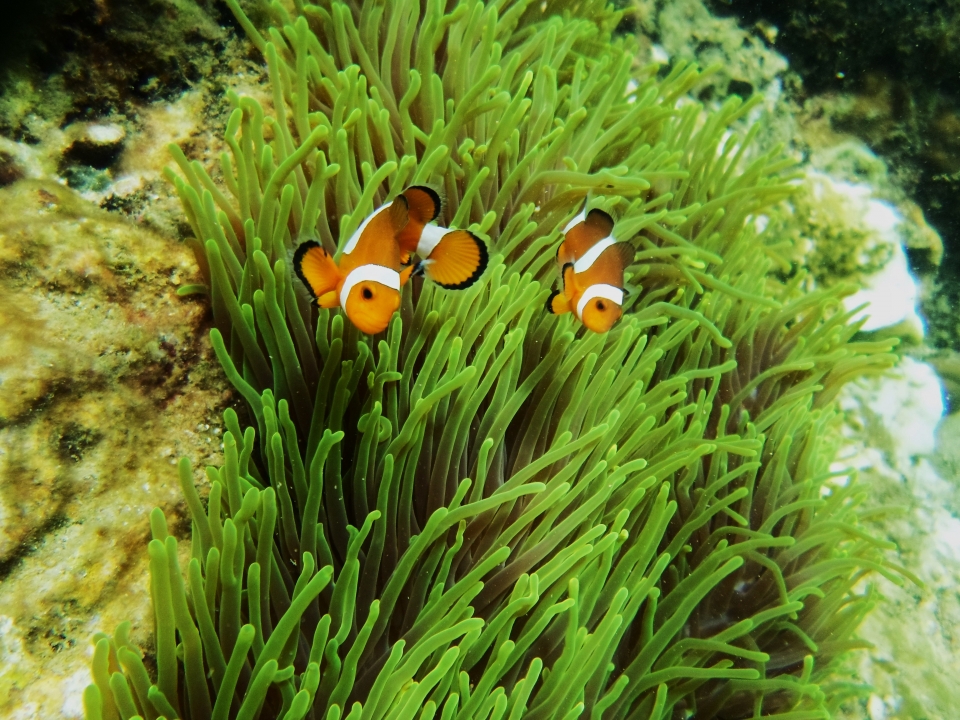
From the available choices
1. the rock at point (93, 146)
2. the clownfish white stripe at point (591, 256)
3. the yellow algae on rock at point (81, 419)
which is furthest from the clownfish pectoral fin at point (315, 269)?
the rock at point (93, 146)

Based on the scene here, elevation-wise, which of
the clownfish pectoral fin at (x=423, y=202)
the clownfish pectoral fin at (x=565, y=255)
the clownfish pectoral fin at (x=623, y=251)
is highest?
the clownfish pectoral fin at (x=623, y=251)

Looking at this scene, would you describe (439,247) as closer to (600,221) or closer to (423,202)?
(423,202)

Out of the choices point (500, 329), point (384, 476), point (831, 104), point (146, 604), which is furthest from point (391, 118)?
point (831, 104)

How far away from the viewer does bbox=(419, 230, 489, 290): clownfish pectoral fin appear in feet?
4.34

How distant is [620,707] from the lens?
4.97 feet

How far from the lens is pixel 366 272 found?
1.18 metres

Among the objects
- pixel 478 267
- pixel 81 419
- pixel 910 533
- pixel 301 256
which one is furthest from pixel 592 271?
pixel 910 533

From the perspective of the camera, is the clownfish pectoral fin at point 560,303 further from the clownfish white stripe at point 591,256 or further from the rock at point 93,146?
the rock at point 93,146

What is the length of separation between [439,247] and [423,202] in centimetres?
11

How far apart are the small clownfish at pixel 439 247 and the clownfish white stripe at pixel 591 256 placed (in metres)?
0.30

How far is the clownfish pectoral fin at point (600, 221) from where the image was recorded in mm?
1588

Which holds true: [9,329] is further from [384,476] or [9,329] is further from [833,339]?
[833,339]

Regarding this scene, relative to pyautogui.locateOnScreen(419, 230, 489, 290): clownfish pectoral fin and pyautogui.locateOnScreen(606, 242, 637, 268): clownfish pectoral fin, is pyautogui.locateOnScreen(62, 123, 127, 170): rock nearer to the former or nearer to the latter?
pyautogui.locateOnScreen(419, 230, 489, 290): clownfish pectoral fin

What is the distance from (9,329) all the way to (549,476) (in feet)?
4.07
